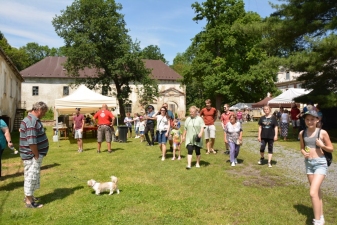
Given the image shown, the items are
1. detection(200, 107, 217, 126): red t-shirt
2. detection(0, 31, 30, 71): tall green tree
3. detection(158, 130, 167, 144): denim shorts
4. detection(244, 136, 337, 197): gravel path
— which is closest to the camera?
detection(244, 136, 337, 197): gravel path

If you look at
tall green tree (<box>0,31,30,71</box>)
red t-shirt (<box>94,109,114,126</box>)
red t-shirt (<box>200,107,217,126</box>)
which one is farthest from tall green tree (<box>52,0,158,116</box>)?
tall green tree (<box>0,31,30,71</box>)

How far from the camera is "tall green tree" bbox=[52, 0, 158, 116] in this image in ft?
96.1

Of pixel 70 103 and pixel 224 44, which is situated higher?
pixel 224 44

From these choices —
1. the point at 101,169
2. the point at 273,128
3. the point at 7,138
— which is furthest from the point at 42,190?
the point at 273,128

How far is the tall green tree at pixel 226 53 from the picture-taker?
34375 mm

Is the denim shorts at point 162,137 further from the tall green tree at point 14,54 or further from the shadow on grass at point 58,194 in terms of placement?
the tall green tree at point 14,54

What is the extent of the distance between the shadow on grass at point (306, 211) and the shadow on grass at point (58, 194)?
431 centimetres

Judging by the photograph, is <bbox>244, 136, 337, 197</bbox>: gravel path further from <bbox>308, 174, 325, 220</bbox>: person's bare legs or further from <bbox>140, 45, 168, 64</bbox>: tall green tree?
<bbox>140, 45, 168, 64</bbox>: tall green tree

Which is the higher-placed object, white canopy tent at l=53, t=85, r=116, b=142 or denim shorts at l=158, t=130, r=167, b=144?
white canopy tent at l=53, t=85, r=116, b=142

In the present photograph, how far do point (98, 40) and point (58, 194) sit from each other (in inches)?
1042

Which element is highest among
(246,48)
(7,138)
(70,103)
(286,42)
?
(246,48)

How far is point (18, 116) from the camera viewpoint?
27500mm

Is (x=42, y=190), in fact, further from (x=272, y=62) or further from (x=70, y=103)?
(x=272, y=62)

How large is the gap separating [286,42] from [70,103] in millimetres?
12015
